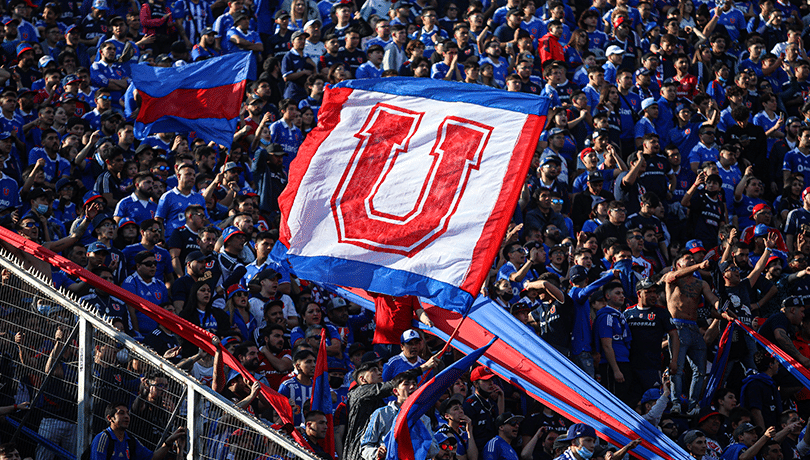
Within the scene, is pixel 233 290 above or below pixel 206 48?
below

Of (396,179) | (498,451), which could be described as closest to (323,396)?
(498,451)

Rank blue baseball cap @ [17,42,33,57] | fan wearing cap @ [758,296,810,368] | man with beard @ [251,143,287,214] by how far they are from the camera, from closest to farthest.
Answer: fan wearing cap @ [758,296,810,368]
man with beard @ [251,143,287,214]
blue baseball cap @ [17,42,33,57]

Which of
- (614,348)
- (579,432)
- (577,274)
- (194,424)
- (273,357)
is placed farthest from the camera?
(577,274)

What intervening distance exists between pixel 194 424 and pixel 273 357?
117 inches

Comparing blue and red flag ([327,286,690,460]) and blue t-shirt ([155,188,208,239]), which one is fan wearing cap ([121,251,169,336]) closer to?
blue t-shirt ([155,188,208,239])

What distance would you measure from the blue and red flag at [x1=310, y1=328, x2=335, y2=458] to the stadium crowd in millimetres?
134

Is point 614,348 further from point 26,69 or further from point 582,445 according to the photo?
point 26,69

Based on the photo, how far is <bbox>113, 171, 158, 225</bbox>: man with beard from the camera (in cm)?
1232

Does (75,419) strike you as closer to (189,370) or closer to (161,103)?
(189,370)

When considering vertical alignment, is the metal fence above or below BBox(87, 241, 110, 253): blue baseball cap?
above

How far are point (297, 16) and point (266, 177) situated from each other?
5.12 m

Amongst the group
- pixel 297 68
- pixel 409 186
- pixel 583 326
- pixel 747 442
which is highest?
pixel 409 186

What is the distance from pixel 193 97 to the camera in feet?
47.2

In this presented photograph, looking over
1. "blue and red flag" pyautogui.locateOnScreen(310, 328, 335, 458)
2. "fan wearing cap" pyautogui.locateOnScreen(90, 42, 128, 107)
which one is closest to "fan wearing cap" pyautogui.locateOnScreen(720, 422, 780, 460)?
"blue and red flag" pyautogui.locateOnScreen(310, 328, 335, 458)
